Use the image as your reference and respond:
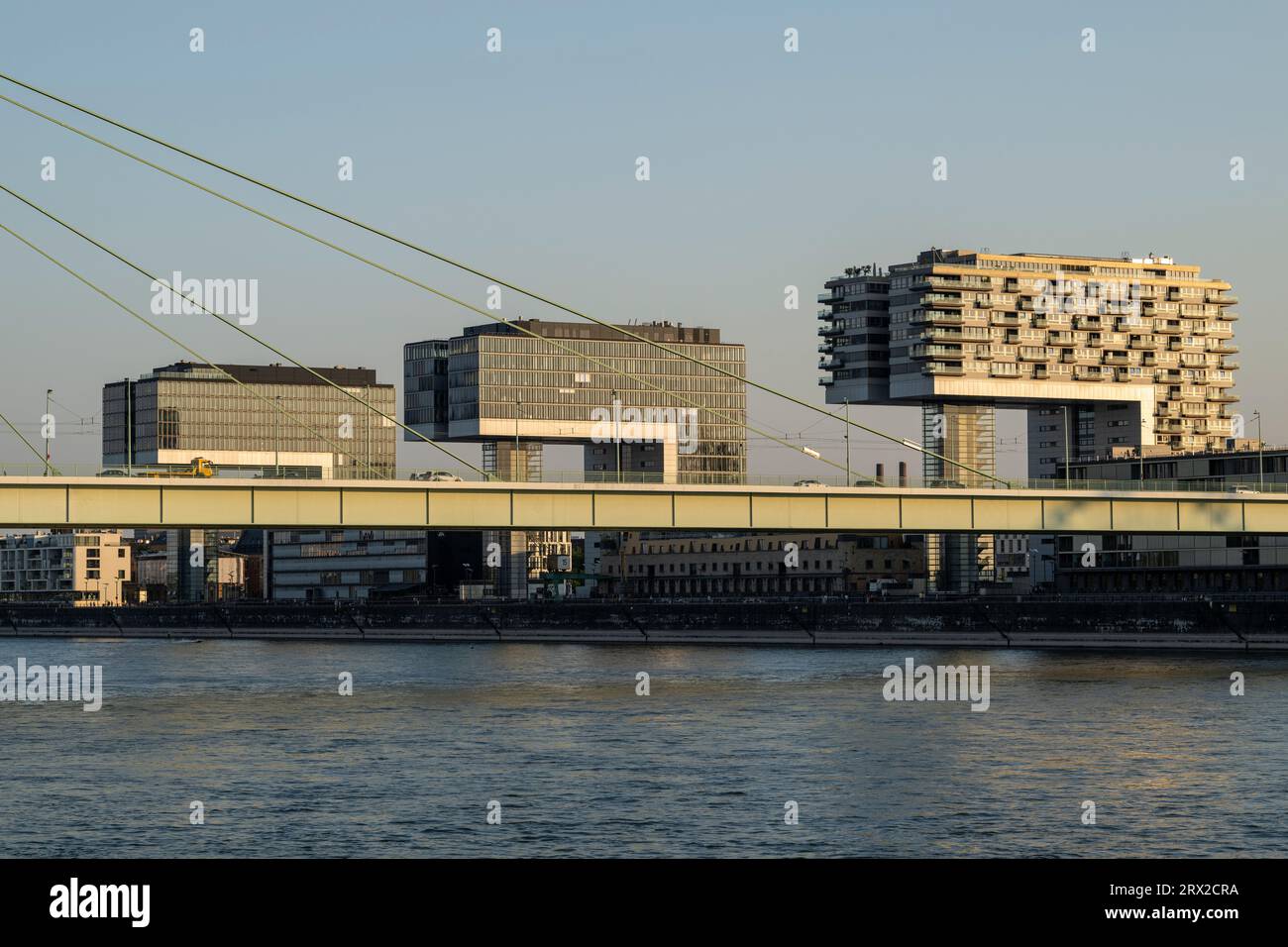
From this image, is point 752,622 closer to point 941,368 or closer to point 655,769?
point 941,368

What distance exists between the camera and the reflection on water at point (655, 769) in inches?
1345

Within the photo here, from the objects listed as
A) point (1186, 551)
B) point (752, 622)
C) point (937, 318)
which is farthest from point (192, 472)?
point (937, 318)

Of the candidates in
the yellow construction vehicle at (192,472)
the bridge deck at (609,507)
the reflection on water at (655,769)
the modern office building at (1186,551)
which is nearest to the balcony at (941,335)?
the modern office building at (1186,551)

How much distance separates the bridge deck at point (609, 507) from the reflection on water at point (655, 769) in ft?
24.2

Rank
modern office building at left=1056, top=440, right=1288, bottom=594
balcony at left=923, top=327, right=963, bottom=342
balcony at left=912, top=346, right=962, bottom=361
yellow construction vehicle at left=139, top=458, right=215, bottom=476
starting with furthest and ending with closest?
balcony at left=923, top=327, right=963, bottom=342, balcony at left=912, top=346, right=962, bottom=361, modern office building at left=1056, top=440, right=1288, bottom=594, yellow construction vehicle at left=139, top=458, right=215, bottom=476

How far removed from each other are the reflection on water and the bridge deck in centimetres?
739

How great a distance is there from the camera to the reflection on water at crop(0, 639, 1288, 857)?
34.2 metres

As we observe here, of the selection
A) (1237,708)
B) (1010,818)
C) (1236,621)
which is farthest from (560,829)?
(1236,621)

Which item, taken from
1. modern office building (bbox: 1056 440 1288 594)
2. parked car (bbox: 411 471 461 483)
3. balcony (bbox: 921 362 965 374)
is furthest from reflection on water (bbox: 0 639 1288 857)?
balcony (bbox: 921 362 965 374)

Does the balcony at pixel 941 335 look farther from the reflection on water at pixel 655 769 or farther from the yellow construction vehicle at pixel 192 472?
the yellow construction vehicle at pixel 192 472

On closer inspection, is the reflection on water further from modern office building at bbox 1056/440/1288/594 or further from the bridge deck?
modern office building at bbox 1056/440/1288/594

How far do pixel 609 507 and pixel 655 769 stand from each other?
1320 inches

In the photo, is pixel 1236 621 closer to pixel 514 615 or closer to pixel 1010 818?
pixel 514 615
